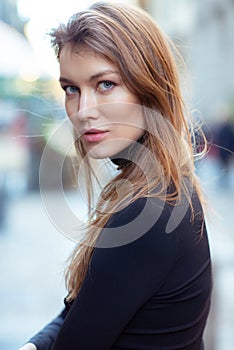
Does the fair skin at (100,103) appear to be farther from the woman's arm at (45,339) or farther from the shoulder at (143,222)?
the woman's arm at (45,339)

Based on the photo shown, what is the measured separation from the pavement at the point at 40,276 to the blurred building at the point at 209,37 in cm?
1172

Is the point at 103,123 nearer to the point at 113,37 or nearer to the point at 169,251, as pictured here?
the point at 113,37

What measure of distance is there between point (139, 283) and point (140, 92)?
37 centimetres

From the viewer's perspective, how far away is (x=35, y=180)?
36.0 feet

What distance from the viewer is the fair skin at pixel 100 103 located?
3.92ft

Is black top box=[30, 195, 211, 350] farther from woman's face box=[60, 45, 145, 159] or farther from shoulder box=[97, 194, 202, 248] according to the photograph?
woman's face box=[60, 45, 145, 159]

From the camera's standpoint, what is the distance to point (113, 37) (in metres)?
1.18

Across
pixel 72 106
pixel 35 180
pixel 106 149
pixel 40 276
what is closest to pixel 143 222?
pixel 106 149

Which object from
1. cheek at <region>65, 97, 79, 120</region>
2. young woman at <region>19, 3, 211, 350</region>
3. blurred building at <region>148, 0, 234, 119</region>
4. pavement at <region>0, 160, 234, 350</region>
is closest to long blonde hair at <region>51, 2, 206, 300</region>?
young woman at <region>19, 3, 211, 350</region>

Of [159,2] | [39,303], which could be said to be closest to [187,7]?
[159,2]

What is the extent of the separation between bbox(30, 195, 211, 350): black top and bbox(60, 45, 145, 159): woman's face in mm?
160

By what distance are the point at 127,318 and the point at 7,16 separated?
6510 mm

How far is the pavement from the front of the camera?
11.1 feet

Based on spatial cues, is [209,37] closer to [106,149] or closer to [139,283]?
[106,149]
